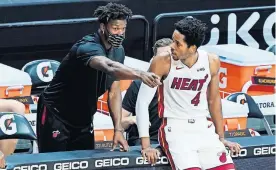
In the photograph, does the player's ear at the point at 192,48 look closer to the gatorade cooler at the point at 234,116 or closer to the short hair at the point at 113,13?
the short hair at the point at 113,13

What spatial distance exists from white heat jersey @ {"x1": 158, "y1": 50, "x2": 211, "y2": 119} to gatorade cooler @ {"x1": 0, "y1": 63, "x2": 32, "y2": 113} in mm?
2411

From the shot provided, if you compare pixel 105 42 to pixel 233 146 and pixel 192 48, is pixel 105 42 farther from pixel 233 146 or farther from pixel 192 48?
pixel 233 146

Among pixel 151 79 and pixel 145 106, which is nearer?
pixel 151 79

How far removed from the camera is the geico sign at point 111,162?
5478 millimetres

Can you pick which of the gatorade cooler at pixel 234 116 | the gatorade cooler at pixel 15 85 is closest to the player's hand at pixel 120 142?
the gatorade cooler at pixel 234 116

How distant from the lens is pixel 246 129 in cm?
771

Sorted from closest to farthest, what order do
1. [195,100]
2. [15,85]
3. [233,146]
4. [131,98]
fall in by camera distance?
[195,100], [233,146], [131,98], [15,85]

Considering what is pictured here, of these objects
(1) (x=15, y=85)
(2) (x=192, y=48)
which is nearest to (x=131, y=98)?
(1) (x=15, y=85)

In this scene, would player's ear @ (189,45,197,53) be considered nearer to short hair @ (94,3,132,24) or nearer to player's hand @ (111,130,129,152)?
short hair @ (94,3,132,24)

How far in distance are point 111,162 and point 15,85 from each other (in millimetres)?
2531

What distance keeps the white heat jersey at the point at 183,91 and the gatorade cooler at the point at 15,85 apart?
94.9 inches

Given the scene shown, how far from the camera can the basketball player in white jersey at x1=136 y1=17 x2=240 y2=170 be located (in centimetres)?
555

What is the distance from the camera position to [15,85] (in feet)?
25.8

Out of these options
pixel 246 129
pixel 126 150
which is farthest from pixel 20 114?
pixel 246 129
